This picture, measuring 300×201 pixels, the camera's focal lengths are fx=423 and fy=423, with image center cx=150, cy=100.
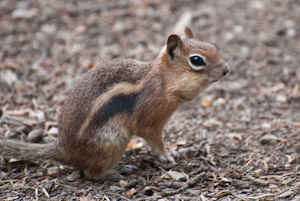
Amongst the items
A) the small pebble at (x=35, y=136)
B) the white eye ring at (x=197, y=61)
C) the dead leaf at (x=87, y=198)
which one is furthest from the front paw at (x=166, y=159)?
the small pebble at (x=35, y=136)

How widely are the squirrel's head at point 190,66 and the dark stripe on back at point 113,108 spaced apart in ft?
1.64

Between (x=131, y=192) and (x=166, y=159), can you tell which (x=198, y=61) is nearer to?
(x=166, y=159)

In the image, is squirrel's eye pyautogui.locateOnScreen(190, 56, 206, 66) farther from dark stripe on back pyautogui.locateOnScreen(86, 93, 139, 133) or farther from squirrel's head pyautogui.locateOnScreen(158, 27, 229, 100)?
dark stripe on back pyautogui.locateOnScreen(86, 93, 139, 133)

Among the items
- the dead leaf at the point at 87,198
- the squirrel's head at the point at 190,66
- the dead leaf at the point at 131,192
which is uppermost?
the squirrel's head at the point at 190,66

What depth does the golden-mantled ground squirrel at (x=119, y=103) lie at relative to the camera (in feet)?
16.0

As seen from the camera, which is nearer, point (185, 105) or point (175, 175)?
point (175, 175)

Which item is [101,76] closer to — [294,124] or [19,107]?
[19,107]

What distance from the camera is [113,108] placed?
491 centimetres

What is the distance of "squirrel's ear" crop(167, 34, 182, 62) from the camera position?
4.92 m

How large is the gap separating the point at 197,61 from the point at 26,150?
2277 millimetres

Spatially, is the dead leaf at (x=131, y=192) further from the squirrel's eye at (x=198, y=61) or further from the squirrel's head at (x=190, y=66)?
the squirrel's eye at (x=198, y=61)

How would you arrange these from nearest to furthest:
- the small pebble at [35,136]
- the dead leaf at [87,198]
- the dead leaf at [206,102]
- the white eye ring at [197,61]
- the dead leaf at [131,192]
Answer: the dead leaf at [87,198] → the dead leaf at [131,192] → the white eye ring at [197,61] → the small pebble at [35,136] → the dead leaf at [206,102]

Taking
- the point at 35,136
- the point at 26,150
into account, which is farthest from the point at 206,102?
the point at 26,150

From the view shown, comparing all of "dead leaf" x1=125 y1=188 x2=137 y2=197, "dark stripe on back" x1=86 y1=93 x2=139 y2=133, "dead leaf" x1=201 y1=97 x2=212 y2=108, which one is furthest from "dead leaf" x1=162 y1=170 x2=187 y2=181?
"dead leaf" x1=201 y1=97 x2=212 y2=108
